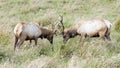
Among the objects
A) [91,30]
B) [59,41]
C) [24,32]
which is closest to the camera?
[24,32]

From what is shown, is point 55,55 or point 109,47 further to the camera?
point 109,47

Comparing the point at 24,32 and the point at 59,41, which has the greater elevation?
the point at 24,32

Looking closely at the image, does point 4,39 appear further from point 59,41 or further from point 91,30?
point 91,30

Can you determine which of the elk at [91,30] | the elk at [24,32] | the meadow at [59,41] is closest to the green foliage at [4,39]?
the meadow at [59,41]

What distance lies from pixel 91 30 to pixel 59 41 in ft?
3.07

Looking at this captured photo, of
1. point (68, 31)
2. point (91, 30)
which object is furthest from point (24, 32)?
point (91, 30)

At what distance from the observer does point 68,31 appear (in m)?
10.5

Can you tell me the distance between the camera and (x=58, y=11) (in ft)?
47.9

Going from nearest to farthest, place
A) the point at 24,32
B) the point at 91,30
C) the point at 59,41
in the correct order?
1. the point at 24,32
2. the point at 91,30
3. the point at 59,41

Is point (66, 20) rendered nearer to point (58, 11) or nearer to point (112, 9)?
point (58, 11)

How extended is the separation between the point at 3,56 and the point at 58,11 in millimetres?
6711

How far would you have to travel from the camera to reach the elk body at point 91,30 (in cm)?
973

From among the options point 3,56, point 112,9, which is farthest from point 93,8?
point 3,56

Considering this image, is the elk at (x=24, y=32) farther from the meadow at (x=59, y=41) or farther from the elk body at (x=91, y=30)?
the elk body at (x=91, y=30)
